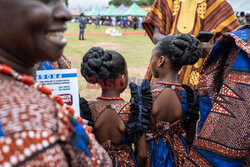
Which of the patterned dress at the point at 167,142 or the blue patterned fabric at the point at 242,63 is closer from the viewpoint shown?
the blue patterned fabric at the point at 242,63

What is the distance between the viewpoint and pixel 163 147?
6.23 ft

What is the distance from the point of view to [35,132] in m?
0.55

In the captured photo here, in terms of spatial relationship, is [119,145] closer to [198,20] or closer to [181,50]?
[181,50]

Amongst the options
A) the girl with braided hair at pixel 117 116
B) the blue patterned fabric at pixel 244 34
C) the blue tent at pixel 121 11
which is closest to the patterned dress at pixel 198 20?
the girl with braided hair at pixel 117 116

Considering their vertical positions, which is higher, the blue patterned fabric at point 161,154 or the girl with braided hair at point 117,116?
the girl with braided hair at point 117,116

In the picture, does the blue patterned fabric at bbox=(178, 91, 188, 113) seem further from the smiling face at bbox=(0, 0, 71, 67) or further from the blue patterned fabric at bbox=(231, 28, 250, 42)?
the smiling face at bbox=(0, 0, 71, 67)

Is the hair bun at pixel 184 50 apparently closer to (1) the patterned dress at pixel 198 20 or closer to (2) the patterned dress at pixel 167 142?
(2) the patterned dress at pixel 167 142

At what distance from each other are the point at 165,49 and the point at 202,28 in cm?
95

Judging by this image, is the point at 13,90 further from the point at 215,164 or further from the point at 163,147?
the point at 163,147

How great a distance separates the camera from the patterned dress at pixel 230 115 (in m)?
1.27

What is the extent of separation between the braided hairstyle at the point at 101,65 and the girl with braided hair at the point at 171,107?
1.23 ft

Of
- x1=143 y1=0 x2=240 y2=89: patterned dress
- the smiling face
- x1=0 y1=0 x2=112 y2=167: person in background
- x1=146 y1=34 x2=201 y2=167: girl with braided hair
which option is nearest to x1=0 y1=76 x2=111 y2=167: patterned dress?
x1=0 y1=0 x2=112 y2=167: person in background

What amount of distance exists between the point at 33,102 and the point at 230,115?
116 centimetres

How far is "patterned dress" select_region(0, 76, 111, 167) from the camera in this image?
52 cm
